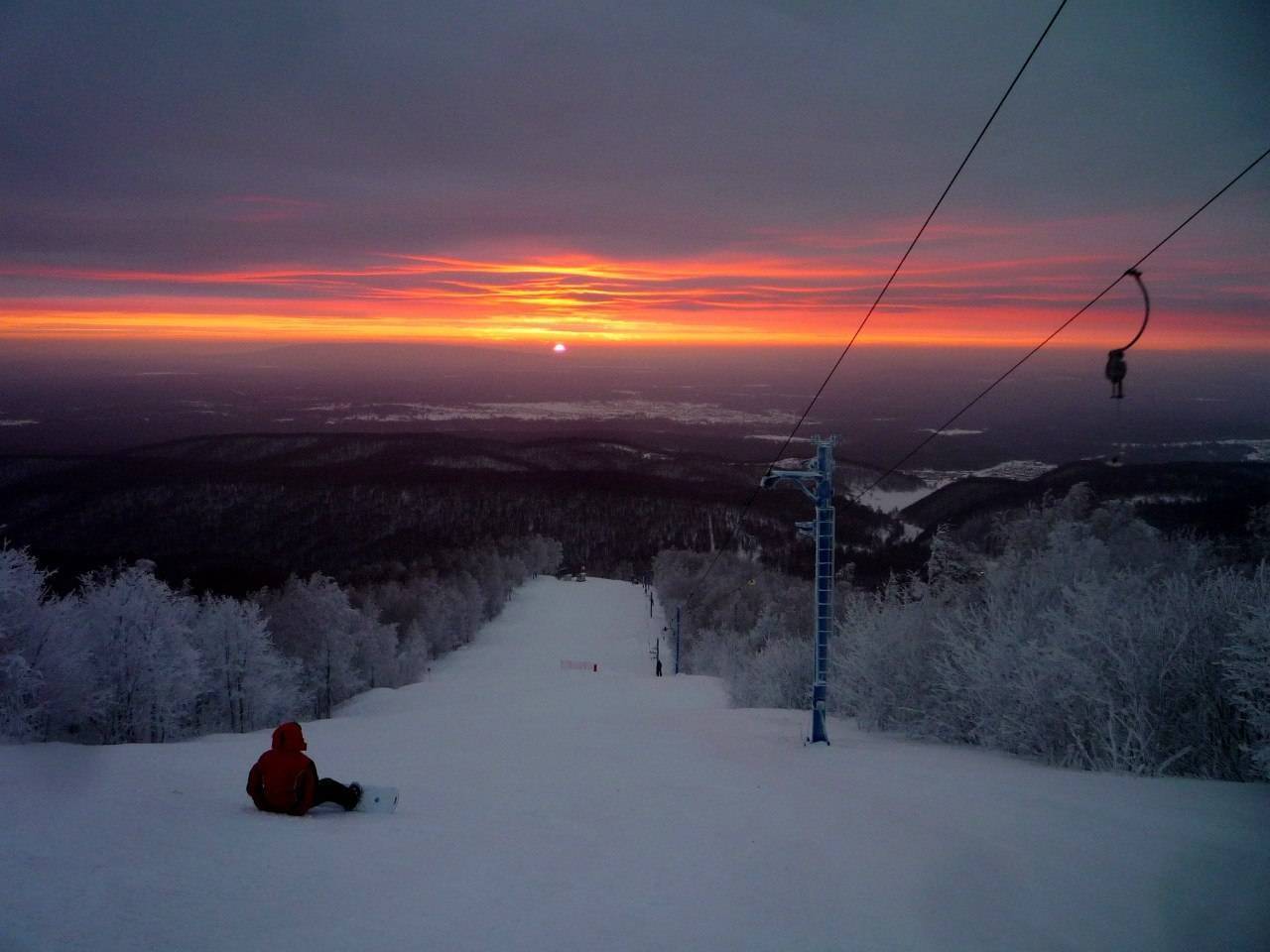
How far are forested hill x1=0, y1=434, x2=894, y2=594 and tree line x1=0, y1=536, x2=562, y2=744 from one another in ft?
78.4

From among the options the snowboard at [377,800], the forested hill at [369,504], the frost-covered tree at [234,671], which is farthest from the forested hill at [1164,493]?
the frost-covered tree at [234,671]

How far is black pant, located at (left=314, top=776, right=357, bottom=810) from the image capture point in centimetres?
841

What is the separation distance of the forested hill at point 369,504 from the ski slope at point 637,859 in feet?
237

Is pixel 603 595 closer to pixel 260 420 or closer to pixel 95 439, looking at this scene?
pixel 95 439

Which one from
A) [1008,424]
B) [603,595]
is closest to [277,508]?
[603,595]

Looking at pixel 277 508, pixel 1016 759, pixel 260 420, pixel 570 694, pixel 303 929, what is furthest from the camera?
pixel 260 420

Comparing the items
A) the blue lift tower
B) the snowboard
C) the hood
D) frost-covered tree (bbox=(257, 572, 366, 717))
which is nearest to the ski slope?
the snowboard

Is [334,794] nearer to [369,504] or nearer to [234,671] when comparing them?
[234,671]

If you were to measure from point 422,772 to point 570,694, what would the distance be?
1966cm

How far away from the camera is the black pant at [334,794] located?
841 centimetres

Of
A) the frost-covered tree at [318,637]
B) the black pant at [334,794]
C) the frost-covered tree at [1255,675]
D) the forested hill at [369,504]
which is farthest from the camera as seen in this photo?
the forested hill at [369,504]

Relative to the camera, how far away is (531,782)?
1128cm

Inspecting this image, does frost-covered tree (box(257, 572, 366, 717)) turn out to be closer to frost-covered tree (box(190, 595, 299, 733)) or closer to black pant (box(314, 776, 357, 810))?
frost-covered tree (box(190, 595, 299, 733))

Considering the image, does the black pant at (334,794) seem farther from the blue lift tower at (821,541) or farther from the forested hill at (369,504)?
the forested hill at (369,504)
